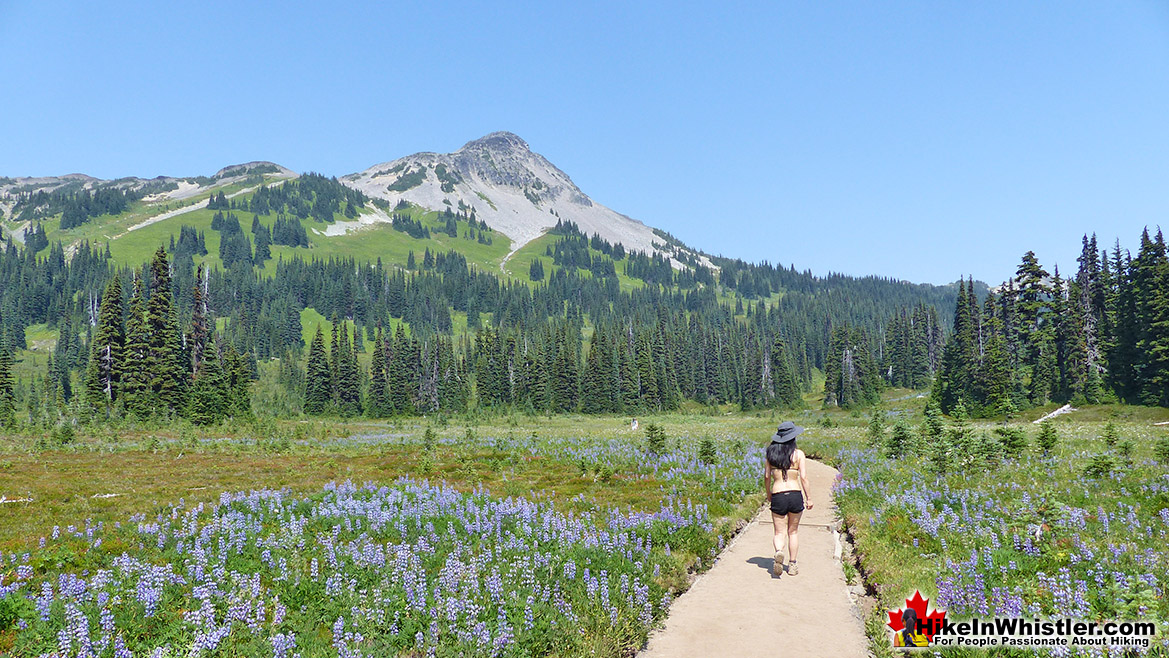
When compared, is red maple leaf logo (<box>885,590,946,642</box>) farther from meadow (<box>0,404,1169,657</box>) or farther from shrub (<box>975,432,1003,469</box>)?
shrub (<box>975,432,1003,469</box>)

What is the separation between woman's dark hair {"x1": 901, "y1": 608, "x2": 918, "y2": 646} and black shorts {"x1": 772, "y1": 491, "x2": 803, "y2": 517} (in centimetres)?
317

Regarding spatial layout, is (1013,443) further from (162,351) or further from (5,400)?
(5,400)

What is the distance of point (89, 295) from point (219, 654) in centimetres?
21256

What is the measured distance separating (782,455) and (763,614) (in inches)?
121

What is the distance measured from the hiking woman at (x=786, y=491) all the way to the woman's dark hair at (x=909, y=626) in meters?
3.03

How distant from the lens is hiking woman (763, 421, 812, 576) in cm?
1084

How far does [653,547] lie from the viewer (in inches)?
456

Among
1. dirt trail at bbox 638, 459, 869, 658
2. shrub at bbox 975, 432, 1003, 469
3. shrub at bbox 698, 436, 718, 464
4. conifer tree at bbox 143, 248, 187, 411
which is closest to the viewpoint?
dirt trail at bbox 638, 459, 869, 658

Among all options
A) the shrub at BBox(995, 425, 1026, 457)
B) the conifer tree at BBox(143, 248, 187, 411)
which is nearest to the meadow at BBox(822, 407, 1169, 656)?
the shrub at BBox(995, 425, 1026, 457)

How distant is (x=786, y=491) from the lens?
11.0 metres

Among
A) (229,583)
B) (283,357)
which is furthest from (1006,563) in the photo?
(283,357)

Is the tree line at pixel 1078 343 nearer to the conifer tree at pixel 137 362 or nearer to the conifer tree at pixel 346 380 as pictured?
the conifer tree at pixel 137 362

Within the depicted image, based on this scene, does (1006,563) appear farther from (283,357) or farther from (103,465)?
(283,357)

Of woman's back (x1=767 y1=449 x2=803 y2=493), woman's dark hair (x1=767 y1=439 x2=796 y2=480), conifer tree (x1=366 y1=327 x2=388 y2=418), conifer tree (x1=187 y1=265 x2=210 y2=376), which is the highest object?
conifer tree (x1=187 y1=265 x2=210 y2=376)
